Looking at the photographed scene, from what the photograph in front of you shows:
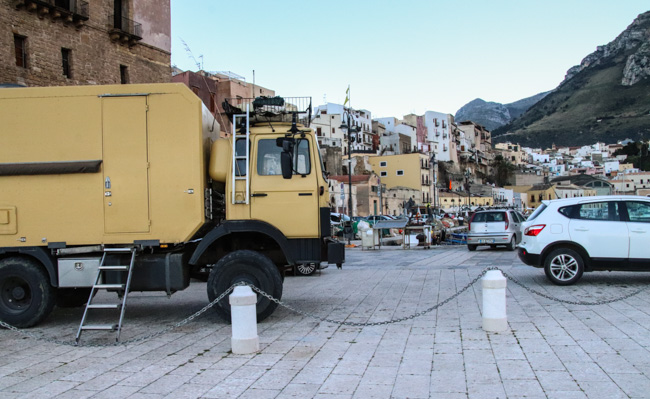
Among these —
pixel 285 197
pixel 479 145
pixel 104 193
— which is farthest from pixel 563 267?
pixel 479 145

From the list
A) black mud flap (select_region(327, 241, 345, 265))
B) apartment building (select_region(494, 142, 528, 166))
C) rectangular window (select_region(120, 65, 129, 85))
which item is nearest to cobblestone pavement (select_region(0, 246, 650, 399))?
black mud flap (select_region(327, 241, 345, 265))

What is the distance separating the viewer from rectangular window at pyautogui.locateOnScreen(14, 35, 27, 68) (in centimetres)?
2777

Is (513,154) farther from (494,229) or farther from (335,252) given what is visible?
(335,252)

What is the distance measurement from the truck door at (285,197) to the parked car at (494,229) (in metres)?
15.8

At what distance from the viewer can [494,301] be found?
23.7 ft

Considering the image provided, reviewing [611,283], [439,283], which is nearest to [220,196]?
[439,283]

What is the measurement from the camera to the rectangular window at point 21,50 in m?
27.8

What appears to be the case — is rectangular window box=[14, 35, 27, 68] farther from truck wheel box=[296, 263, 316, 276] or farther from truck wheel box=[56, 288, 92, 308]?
truck wheel box=[56, 288, 92, 308]

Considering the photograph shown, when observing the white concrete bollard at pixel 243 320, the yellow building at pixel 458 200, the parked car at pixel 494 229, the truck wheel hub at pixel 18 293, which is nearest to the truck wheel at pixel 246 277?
the white concrete bollard at pixel 243 320

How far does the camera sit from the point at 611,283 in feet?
37.9

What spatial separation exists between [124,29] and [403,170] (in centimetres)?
6476

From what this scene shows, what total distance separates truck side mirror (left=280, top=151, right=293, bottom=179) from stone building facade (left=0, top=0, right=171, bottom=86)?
2251cm

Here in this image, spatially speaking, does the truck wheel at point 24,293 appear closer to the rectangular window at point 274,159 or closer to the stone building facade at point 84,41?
the rectangular window at point 274,159

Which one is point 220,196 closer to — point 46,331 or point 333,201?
point 46,331
